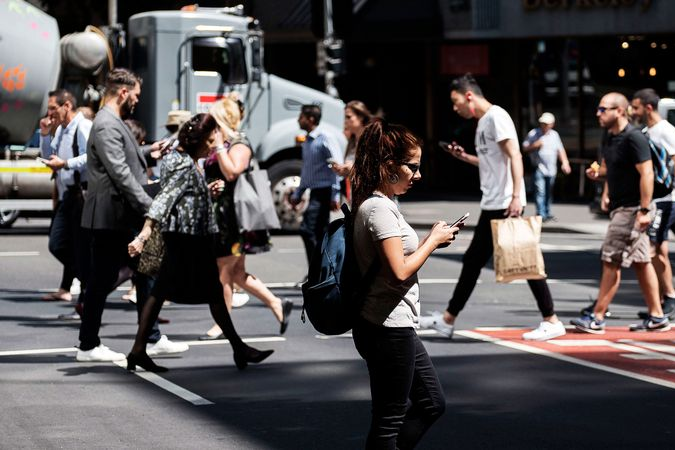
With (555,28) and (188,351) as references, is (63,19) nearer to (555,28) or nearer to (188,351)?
(555,28)

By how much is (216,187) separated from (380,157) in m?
4.79

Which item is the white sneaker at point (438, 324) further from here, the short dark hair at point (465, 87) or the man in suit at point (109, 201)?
the man in suit at point (109, 201)

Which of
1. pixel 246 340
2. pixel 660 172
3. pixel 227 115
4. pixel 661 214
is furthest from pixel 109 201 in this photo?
pixel 661 214

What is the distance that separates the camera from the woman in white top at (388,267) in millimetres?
5594

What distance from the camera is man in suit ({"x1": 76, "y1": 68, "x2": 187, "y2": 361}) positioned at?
31.0 feet

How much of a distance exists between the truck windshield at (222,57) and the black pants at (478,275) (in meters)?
10.4

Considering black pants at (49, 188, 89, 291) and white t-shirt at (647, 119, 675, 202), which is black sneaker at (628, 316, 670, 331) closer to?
white t-shirt at (647, 119, 675, 202)

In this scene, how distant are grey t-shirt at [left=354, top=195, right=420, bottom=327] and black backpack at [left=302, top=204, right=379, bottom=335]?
0.09ft

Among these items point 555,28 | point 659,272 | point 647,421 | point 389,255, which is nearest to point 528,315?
point 659,272

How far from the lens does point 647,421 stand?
7.64 m

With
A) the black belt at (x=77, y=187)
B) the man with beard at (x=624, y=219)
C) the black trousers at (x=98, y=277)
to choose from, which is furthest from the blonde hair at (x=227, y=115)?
the man with beard at (x=624, y=219)

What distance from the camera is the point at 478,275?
417 inches

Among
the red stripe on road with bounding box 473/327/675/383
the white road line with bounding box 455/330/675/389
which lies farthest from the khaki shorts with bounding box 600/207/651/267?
the white road line with bounding box 455/330/675/389

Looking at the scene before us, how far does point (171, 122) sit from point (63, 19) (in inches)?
657
